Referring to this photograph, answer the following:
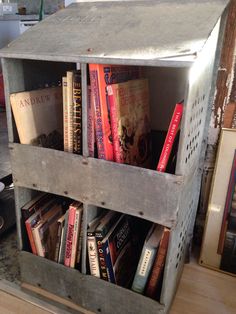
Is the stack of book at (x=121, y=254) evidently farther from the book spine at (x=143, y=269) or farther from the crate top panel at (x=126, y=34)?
the crate top panel at (x=126, y=34)

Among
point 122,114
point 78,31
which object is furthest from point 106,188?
point 78,31

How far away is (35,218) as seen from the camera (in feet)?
3.08

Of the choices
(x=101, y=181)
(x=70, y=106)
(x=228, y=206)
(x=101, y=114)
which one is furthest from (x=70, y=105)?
(x=228, y=206)

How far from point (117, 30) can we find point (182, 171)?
0.39m

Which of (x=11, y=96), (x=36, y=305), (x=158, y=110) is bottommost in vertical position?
(x=36, y=305)

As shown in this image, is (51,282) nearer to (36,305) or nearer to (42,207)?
(36,305)

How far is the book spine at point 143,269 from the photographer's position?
82 cm

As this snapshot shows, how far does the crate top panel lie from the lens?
62 cm

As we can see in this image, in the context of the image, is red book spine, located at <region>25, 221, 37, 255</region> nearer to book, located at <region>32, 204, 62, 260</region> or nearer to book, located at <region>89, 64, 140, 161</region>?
book, located at <region>32, 204, 62, 260</region>

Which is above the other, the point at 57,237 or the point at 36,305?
the point at 57,237

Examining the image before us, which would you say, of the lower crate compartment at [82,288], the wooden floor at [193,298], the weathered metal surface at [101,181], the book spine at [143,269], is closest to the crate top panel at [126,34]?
the weathered metal surface at [101,181]

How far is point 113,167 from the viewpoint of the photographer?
0.74 meters

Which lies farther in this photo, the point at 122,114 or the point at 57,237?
the point at 57,237

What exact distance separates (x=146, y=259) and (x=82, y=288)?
247 millimetres
